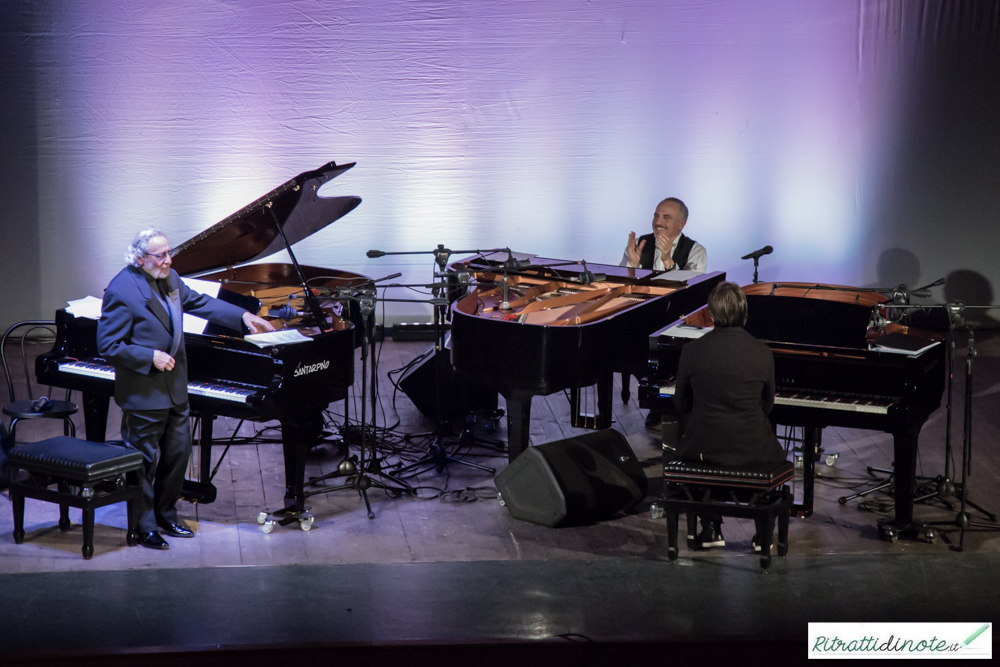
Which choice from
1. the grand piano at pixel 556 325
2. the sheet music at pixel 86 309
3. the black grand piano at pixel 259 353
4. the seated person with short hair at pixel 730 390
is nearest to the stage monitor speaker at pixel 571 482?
the grand piano at pixel 556 325

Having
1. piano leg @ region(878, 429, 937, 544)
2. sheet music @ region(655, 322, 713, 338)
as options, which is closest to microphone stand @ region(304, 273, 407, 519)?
sheet music @ region(655, 322, 713, 338)

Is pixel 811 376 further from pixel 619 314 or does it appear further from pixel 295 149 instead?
pixel 295 149

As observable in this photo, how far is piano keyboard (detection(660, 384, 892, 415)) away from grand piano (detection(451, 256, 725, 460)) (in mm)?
927

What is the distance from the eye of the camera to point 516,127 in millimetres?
9266

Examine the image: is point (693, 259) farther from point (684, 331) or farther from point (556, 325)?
point (556, 325)

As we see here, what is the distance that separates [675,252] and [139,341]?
3759 millimetres

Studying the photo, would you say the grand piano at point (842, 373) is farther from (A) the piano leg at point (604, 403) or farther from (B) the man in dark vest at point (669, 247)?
(B) the man in dark vest at point (669, 247)

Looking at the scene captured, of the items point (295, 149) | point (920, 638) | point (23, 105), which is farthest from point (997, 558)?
point (23, 105)

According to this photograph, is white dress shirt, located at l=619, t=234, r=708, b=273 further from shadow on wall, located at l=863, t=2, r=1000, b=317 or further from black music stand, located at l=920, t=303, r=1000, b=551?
shadow on wall, located at l=863, t=2, r=1000, b=317

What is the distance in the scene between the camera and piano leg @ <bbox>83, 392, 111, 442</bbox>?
226 inches

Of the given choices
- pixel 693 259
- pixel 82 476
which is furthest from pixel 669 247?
pixel 82 476

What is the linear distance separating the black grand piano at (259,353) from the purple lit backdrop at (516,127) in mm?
3095

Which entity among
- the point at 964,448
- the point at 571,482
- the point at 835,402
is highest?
the point at 835,402

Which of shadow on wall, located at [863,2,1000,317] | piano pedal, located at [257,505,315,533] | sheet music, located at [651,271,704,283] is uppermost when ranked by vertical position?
shadow on wall, located at [863,2,1000,317]
